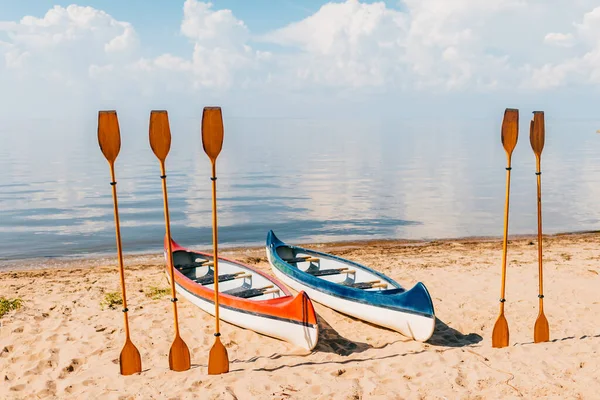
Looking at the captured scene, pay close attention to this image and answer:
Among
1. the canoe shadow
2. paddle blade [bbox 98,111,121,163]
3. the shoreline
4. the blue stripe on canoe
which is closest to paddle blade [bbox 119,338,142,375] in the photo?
paddle blade [bbox 98,111,121,163]

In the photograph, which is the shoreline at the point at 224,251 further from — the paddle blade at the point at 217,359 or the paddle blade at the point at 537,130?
the paddle blade at the point at 537,130

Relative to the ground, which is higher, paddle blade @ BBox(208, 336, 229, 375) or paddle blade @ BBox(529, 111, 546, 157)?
paddle blade @ BBox(529, 111, 546, 157)

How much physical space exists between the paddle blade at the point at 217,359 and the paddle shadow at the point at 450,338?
11.5 ft

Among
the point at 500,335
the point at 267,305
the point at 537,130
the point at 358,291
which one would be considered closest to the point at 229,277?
the point at 267,305

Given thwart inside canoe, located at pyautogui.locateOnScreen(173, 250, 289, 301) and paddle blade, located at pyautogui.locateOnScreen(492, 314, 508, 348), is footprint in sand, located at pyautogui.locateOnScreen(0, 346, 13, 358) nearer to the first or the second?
thwart inside canoe, located at pyautogui.locateOnScreen(173, 250, 289, 301)

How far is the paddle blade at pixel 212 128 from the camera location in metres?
6.73

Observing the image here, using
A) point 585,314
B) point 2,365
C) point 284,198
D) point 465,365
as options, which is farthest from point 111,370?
point 284,198

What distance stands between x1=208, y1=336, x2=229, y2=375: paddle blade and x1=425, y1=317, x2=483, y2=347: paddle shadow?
3497 millimetres

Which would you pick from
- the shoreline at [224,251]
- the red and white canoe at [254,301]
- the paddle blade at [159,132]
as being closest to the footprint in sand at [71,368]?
the red and white canoe at [254,301]

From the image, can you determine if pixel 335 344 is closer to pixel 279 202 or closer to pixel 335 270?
pixel 335 270

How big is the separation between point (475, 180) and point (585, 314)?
29665 mm

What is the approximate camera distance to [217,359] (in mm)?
6895

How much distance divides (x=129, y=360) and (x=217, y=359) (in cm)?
119

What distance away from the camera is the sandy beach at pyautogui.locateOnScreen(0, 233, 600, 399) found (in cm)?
637
